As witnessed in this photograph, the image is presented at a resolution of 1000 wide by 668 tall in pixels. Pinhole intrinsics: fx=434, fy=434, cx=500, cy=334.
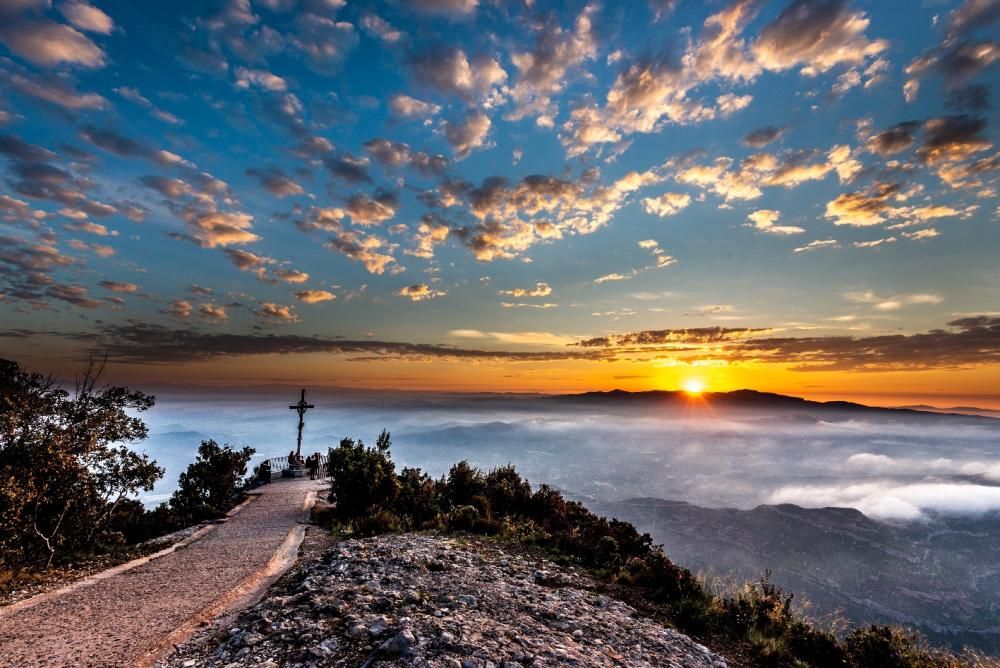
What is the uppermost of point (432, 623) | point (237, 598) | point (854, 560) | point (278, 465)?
point (432, 623)

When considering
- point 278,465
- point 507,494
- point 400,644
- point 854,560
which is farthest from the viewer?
point 854,560

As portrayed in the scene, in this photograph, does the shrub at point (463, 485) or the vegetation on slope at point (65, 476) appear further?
the shrub at point (463, 485)

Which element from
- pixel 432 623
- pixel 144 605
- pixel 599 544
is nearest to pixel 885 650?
pixel 599 544

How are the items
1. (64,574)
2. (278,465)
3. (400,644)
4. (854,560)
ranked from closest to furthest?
(400,644) < (64,574) < (278,465) < (854,560)

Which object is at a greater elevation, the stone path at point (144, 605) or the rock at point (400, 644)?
the rock at point (400, 644)

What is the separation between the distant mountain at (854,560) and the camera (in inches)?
4631

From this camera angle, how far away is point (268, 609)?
32.9 feet

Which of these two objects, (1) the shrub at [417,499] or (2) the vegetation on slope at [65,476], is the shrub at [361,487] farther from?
(2) the vegetation on slope at [65,476]

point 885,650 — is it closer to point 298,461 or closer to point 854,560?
point 298,461

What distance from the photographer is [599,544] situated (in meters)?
17.3

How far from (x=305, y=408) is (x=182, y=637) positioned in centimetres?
3338

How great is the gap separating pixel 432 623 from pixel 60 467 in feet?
58.6

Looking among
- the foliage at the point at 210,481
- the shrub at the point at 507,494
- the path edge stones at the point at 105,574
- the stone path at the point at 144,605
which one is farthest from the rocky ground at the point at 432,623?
the foliage at the point at 210,481

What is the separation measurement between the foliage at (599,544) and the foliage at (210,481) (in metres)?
7.22
